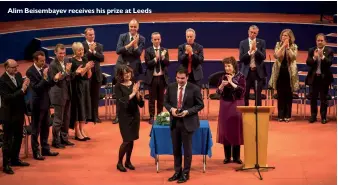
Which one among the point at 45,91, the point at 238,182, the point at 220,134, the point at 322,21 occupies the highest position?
the point at 322,21

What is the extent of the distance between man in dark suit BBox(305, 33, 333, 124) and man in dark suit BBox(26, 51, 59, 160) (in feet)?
13.7

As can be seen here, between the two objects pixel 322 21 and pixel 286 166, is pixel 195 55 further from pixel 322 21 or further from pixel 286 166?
pixel 322 21

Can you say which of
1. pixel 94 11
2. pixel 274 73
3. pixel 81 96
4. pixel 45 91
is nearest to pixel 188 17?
pixel 94 11

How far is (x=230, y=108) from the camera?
7836mm

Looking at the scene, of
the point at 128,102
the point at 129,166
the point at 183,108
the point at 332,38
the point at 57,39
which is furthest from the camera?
the point at 57,39

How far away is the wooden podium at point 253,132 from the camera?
759cm

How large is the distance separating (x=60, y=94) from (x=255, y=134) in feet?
8.90

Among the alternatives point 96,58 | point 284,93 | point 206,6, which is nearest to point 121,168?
point 96,58

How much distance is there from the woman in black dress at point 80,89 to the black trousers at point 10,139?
1347 millimetres

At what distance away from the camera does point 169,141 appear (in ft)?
25.6

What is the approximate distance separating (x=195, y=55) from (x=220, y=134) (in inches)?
89.3

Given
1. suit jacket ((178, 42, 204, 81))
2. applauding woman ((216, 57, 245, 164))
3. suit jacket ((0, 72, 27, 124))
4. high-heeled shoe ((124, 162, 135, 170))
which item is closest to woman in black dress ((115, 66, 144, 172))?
high-heeled shoe ((124, 162, 135, 170))

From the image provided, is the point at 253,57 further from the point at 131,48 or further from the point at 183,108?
the point at 183,108

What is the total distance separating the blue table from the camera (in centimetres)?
774
